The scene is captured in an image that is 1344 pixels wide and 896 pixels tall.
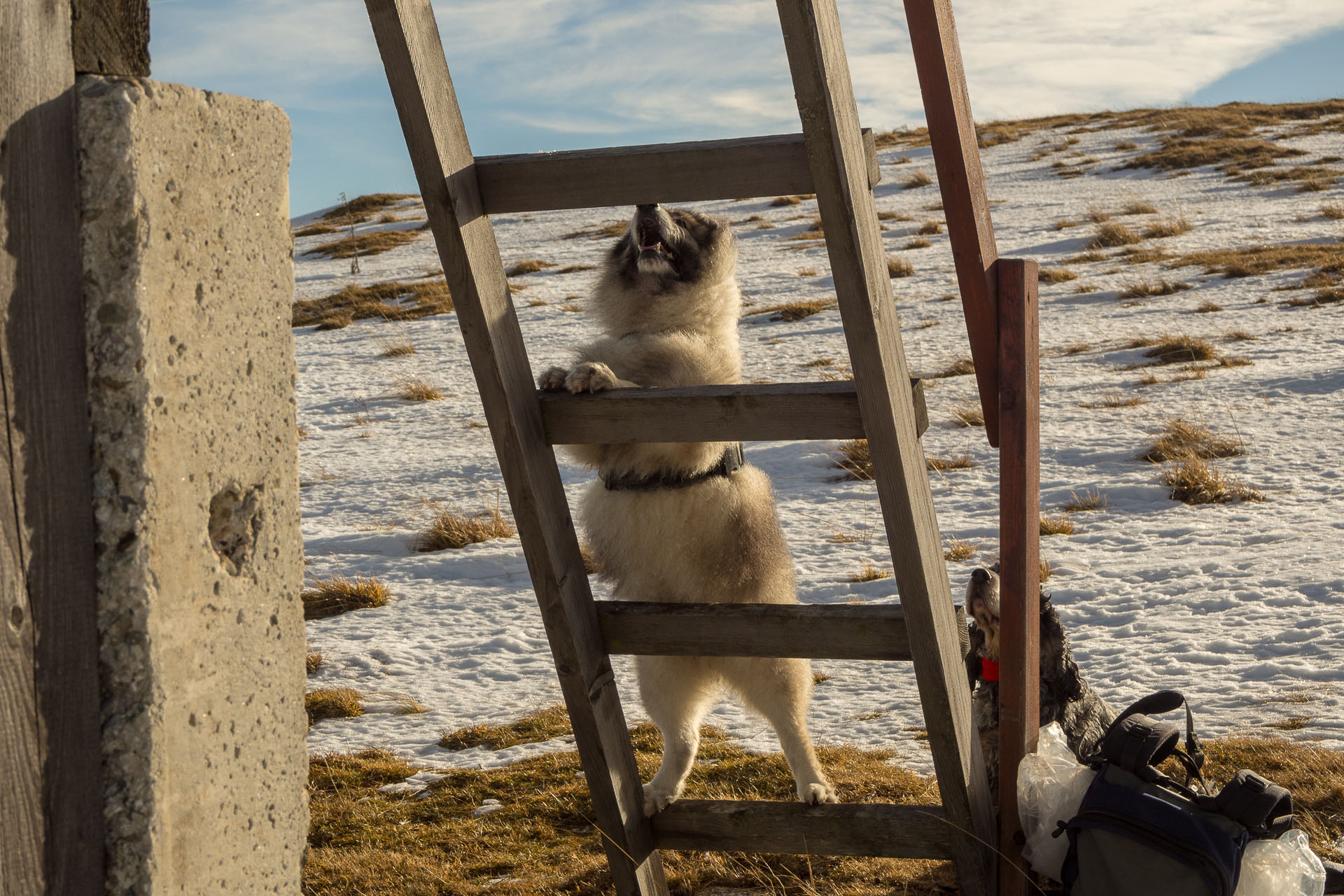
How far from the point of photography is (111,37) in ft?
5.35

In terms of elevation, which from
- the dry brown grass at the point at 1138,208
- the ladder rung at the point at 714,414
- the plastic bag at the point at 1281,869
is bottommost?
the plastic bag at the point at 1281,869

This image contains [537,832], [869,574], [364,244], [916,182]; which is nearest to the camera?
[537,832]

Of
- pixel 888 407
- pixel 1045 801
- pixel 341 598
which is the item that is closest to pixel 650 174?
pixel 888 407

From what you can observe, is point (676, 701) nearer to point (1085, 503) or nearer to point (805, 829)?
point (805, 829)

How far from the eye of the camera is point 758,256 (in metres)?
15.6

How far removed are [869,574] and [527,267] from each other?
10.8 m

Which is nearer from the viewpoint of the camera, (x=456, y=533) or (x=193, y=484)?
(x=193, y=484)

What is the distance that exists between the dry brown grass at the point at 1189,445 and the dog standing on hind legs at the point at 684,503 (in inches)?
186

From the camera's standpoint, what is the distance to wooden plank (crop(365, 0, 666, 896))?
79.8 inches

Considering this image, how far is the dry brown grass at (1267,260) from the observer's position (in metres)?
11.5

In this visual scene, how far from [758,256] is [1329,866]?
44.6 ft

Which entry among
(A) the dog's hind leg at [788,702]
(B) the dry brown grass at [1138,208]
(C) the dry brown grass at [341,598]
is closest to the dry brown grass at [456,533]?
(C) the dry brown grass at [341,598]

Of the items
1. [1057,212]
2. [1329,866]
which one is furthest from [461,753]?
[1057,212]

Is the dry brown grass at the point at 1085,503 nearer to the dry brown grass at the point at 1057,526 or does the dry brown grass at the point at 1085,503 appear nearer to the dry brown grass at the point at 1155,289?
the dry brown grass at the point at 1057,526
